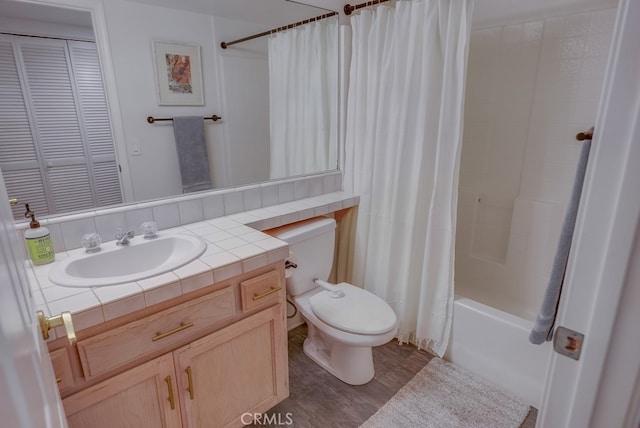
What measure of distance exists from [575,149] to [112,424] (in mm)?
2497

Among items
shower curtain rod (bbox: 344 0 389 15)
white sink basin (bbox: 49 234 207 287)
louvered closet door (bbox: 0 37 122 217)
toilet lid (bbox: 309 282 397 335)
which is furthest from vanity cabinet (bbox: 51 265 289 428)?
shower curtain rod (bbox: 344 0 389 15)

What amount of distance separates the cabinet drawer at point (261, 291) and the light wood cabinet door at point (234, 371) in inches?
1.8

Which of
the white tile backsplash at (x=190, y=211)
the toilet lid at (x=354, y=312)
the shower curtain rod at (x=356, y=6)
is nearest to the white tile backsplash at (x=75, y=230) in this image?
the white tile backsplash at (x=190, y=211)

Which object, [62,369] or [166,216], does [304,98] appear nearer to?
[166,216]

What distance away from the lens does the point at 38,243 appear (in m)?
1.19

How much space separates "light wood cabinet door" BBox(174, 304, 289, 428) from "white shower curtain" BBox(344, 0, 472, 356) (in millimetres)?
864

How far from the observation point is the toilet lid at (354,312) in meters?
1.63

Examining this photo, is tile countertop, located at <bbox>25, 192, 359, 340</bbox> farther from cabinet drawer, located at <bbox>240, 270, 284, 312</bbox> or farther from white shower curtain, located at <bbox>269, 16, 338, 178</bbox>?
white shower curtain, located at <bbox>269, 16, 338, 178</bbox>

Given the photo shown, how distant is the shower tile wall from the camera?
6.31 ft

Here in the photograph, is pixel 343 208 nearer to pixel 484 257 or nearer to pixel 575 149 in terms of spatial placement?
pixel 484 257

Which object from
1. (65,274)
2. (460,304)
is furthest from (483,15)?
(65,274)

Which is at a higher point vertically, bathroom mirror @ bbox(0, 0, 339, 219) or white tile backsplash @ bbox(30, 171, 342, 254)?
bathroom mirror @ bbox(0, 0, 339, 219)

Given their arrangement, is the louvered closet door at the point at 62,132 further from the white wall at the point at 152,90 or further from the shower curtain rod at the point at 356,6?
the shower curtain rod at the point at 356,6

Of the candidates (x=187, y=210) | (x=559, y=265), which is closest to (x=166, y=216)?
(x=187, y=210)
